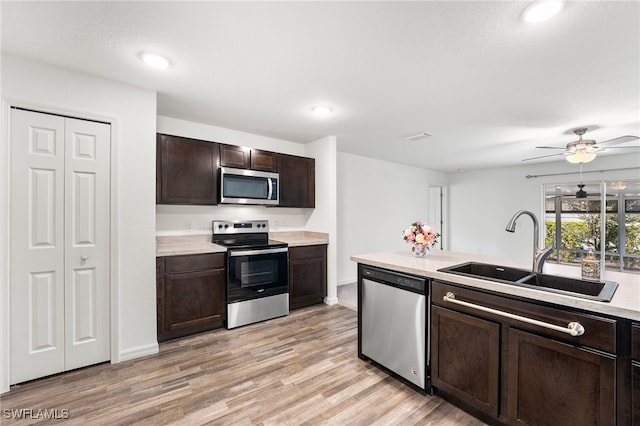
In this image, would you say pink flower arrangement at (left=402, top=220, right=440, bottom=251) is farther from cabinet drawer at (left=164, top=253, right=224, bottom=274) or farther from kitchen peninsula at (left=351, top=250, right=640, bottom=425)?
cabinet drawer at (left=164, top=253, right=224, bottom=274)

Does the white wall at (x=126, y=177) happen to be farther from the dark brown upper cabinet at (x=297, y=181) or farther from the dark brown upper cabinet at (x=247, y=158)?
the dark brown upper cabinet at (x=297, y=181)

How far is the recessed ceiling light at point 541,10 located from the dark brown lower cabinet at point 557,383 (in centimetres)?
174

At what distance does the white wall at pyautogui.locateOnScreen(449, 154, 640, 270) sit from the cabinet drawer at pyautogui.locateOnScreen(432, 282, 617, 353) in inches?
196

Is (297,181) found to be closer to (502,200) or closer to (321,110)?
(321,110)

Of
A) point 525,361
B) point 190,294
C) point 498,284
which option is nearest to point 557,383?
point 525,361

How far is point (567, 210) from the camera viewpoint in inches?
219

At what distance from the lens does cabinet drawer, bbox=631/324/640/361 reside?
3.85ft

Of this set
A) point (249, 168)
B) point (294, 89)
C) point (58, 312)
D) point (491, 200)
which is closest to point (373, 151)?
point (249, 168)

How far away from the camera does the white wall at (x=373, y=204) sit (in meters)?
5.05

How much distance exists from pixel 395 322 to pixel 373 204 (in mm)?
3681

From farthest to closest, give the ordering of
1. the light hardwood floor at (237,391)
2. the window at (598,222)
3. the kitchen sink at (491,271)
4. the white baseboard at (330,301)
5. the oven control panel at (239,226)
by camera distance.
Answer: the window at (598,222) < the white baseboard at (330,301) < the oven control panel at (239,226) < the kitchen sink at (491,271) < the light hardwood floor at (237,391)

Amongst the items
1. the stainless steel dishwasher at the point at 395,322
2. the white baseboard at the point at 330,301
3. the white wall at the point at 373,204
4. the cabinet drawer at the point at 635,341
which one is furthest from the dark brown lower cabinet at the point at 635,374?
the white wall at the point at 373,204

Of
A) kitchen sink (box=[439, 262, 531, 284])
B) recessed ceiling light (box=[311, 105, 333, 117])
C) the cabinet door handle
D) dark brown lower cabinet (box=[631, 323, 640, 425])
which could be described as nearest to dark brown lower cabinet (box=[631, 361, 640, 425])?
dark brown lower cabinet (box=[631, 323, 640, 425])

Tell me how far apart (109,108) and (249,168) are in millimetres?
1527
